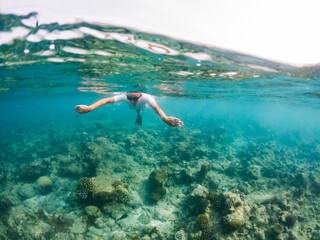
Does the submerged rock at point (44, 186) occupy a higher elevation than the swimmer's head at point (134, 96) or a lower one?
lower

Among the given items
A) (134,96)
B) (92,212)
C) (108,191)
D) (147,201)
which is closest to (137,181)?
(147,201)

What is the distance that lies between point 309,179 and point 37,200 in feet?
63.6

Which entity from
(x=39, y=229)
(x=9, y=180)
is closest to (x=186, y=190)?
(x=39, y=229)

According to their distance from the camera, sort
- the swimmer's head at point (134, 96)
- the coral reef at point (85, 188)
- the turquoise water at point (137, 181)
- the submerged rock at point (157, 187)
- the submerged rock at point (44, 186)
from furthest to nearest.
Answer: the submerged rock at point (44, 186) < the submerged rock at point (157, 187) < the coral reef at point (85, 188) < the swimmer's head at point (134, 96) < the turquoise water at point (137, 181)

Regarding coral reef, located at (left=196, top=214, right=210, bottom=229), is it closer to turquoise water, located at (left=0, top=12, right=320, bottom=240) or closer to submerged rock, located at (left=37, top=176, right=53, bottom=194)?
turquoise water, located at (left=0, top=12, right=320, bottom=240)

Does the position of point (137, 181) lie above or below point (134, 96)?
below

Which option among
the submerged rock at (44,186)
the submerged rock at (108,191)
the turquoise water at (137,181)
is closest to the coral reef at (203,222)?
the turquoise water at (137,181)

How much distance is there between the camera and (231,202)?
20.8ft

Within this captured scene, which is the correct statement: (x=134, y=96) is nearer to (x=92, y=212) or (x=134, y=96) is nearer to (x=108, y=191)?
(x=108, y=191)

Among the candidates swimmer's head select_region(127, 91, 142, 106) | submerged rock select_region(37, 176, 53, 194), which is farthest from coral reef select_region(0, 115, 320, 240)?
swimmer's head select_region(127, 91, 142, 106)

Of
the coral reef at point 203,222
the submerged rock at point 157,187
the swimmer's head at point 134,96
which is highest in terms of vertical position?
the swimmer's head at point 134,96

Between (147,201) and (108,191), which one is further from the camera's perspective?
(147,201)

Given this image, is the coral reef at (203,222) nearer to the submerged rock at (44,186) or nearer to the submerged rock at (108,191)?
the submerged rock at (108,191)

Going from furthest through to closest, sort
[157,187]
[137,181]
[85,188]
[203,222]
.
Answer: [137,181] → [157,187] → [85,188] → [203,222]
